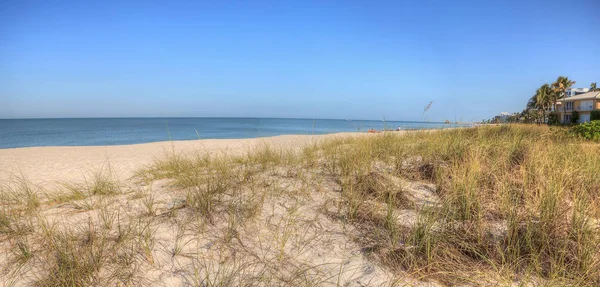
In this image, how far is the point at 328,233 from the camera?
A: 2699 millimetres

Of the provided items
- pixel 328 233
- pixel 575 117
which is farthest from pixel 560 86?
pixel 328 233

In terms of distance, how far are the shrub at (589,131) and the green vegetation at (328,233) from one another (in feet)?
21.7

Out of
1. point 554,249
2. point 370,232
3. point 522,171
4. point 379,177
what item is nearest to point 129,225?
point 370,232

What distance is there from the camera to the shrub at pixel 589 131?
8718 mm

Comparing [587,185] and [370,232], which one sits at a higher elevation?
[587,185]

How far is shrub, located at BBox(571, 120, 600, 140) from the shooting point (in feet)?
28.6

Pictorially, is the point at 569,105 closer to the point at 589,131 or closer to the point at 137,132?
the point at 589,131

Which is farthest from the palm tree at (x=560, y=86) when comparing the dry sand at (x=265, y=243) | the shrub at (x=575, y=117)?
the dry sand at (x=265, y=243)

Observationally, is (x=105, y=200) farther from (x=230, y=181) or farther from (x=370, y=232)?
(x=370, y=232)

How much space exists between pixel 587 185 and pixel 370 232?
2700mm

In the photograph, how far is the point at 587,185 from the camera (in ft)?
10.7

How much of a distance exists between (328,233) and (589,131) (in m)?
10.8

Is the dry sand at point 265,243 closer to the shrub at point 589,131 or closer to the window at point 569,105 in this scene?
the shrub at point 589,131

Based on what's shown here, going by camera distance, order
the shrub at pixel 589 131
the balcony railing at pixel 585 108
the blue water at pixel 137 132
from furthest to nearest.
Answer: the balcony railing at pixel 585 108, the blue water at pixel 137 132, the shrub at pixel 589 131
